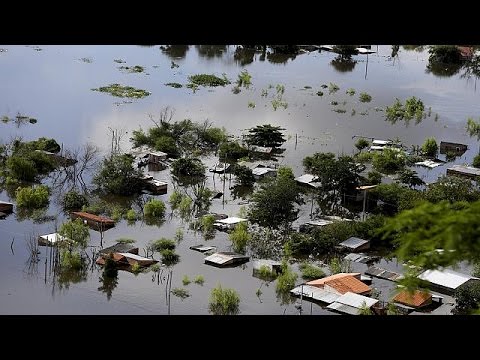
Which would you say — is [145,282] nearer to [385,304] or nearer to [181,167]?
[385,304]

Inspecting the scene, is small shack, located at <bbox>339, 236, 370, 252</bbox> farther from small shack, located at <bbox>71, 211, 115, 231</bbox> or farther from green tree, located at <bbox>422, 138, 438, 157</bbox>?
green tree, located at <bbox>422, 138, 438, 157</bbox>

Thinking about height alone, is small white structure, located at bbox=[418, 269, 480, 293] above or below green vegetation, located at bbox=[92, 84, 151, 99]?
below

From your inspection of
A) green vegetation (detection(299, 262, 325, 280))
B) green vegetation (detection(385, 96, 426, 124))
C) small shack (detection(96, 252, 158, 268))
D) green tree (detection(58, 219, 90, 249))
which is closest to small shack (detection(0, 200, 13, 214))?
green tree (detection(58, 219, 90, 249))

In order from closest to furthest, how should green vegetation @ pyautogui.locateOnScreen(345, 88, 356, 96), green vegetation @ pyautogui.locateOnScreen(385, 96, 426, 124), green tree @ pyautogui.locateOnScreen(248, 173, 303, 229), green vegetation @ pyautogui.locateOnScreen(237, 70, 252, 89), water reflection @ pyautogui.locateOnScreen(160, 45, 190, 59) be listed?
green tree @ pyautogui.locateOnScreen(248, 173, 303, 229), green vegetation @ pyautogui.locateOnScreen(385, 96, 426, 124), green vegetation @ pyautogui.locateOnScreen(345, 88, 356, 96), green vegetation @ pyautogui.locateOnScreen(237, 70, 252, 89), water reflection @ pyautogui.locateOnScreen(160, 45, 190, 59)

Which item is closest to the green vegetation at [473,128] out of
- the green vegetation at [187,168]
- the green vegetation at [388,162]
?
the green vegetation at [388,162]

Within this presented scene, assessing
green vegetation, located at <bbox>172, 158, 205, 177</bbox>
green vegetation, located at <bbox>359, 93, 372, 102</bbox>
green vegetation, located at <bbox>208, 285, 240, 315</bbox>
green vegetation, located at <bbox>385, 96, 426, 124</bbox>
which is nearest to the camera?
green vegetation, located at <bbox>208, 285, 240, 315</bbox>

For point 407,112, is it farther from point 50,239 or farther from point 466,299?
point 50,239

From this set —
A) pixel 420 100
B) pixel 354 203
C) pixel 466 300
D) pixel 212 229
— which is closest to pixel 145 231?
pixel 212 229
